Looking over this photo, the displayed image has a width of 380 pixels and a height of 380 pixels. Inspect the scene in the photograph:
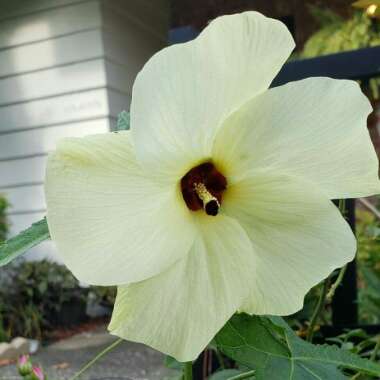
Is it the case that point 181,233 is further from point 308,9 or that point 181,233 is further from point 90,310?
point 308,9

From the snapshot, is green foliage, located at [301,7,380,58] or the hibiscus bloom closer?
the hibiscus bloom

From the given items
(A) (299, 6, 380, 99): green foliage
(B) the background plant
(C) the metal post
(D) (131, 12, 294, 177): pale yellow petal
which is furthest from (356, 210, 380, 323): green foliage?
(B) the background plant

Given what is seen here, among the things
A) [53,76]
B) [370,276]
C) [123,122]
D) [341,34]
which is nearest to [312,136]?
[123,122]

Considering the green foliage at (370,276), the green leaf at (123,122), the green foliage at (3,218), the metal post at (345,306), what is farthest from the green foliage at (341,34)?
the green leaf at (123,122)

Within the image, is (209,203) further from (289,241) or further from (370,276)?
(370,276)

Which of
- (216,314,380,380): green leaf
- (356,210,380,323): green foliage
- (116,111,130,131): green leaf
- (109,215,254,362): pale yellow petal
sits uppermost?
(116,111,130,131): green leaf

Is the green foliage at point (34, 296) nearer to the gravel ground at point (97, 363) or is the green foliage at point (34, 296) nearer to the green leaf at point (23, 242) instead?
the gravel ground at point (97, 363)

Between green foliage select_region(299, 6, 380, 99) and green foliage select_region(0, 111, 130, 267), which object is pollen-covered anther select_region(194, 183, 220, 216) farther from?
green foliage select_region(299, 6, 380, 99)
